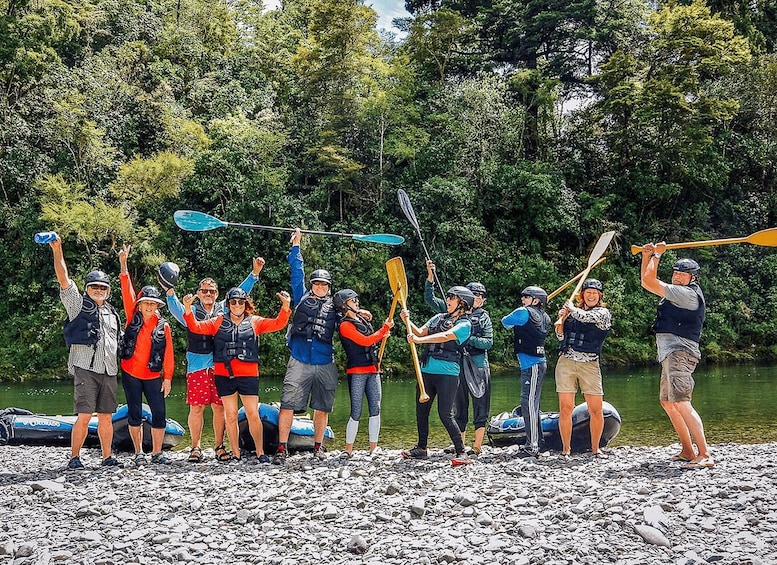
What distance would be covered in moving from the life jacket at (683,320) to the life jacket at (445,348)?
5.74ft

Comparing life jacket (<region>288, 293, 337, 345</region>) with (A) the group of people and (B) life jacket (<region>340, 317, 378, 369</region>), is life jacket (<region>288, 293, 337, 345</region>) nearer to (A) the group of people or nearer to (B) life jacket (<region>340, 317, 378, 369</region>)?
(A) the group of people

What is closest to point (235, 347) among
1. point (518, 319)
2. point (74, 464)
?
point (74, 464)

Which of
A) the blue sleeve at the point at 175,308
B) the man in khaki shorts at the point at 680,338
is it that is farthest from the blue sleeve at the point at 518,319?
the blue sleeve at the point at 175,308

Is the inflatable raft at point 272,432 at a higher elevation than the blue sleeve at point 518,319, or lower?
lower

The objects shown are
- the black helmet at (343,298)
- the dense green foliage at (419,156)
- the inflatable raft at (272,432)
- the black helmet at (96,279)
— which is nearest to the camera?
the black helmet at (96,279)

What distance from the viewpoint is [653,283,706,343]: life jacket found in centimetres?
536

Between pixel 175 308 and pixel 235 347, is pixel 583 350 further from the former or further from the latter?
pixel 175 308

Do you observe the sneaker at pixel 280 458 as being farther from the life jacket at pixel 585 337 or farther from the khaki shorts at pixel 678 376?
the khaki shorts at pixel 678 376

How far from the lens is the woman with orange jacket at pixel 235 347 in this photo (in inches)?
227

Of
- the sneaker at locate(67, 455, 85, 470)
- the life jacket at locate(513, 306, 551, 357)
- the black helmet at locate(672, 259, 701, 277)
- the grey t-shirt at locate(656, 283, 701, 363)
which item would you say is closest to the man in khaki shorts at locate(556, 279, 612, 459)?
the life jacket at locate(513, 306, 551, 357)

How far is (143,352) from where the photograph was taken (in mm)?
5762

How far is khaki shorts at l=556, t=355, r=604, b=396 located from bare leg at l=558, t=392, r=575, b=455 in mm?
65

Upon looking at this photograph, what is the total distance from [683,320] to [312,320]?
3.23 meters

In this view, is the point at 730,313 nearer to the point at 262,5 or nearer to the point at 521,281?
the point at 521,281
